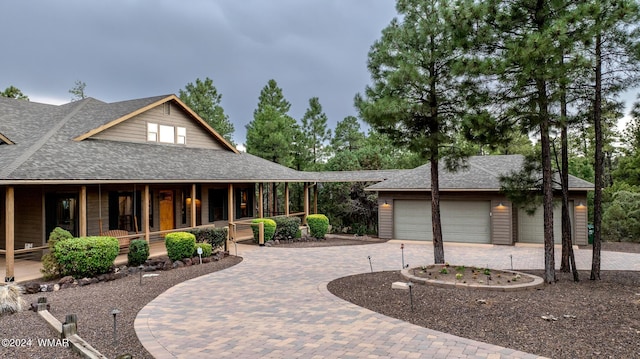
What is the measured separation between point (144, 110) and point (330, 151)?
29.0 m

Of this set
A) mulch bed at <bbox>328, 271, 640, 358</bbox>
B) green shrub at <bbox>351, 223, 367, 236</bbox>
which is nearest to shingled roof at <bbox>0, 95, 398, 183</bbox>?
green shrub at <bbox>351, 223, 367, 236</bbox>

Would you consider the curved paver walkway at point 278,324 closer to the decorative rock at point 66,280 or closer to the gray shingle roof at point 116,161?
the decorative rock at point 66,280

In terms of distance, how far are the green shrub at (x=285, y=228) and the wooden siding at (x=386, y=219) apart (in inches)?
165

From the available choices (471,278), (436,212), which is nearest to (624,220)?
(436,212)

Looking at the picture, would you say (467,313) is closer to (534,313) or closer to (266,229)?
(534,313)

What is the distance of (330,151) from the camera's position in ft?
145

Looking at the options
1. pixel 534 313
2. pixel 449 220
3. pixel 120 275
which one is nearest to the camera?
pixel 534 313

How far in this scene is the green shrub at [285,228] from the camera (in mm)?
17781

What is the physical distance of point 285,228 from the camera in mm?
17844

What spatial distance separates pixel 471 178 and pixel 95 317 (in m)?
15.5

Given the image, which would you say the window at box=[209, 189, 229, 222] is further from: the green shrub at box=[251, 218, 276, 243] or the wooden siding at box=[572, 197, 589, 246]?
the wooden siding at box=[572, 197, 589, 246]

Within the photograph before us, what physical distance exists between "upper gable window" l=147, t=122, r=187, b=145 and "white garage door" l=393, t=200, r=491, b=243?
10.5 metres

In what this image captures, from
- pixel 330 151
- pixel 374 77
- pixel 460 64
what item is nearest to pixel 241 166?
pixel 374 77

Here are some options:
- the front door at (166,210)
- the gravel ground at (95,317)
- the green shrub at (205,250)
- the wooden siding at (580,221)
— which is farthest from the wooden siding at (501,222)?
the front door at (166,210)
